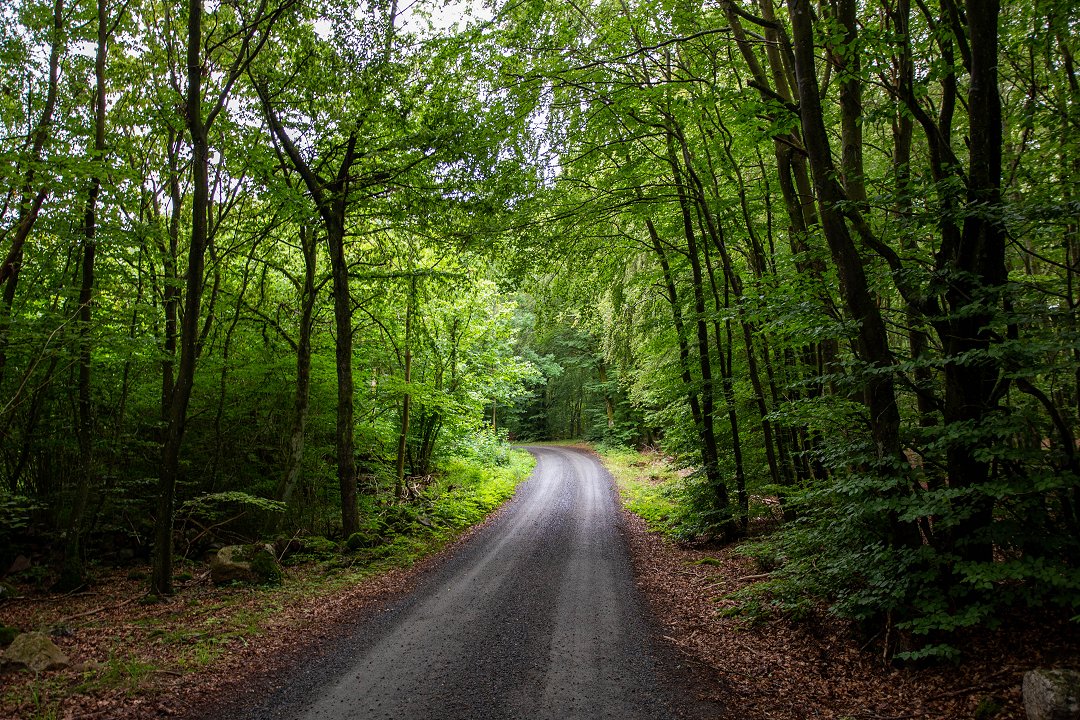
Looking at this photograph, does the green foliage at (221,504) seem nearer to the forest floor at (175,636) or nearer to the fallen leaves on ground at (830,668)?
the forest floor at (175,636)

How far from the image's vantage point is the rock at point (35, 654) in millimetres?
5160

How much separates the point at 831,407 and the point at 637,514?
10000mm

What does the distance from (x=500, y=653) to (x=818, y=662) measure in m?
3.28

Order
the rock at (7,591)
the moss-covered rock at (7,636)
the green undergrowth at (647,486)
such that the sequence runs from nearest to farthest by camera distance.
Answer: the moss-covered rock at (7,636) → the rock at (7,591) → the green undergrowth at (647,486)

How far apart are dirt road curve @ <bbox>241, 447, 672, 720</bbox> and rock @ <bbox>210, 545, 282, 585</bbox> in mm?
2649

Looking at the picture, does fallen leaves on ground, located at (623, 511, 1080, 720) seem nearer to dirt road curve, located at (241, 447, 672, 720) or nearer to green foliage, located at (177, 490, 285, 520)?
dirt road curve, located at (241, 447, 672, 720)

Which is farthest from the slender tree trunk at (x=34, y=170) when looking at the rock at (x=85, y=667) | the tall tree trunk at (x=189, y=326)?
the rock at (x=85, y=667)

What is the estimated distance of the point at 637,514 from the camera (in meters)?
14.7

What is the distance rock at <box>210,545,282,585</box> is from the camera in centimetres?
847

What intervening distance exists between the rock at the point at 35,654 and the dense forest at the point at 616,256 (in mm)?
2427

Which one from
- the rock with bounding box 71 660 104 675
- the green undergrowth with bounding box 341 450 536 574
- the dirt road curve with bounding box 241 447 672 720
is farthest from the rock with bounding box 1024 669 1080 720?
the green undergrowth with bounding box 341 450 536 574

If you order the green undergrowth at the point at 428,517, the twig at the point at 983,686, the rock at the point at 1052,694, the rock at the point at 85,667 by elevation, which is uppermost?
the rock at the point at 1052,694

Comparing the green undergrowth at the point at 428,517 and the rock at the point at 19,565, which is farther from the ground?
the rock at the point at 19,565

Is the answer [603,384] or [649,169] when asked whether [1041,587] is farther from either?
[603,384]
